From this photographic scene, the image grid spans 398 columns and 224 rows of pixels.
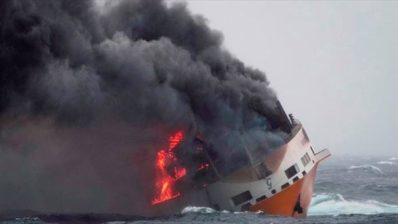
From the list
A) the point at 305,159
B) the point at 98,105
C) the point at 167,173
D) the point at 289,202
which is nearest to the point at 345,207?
the point at 305,159

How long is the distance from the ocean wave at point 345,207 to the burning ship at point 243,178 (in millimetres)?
9859

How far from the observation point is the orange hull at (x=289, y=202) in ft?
130

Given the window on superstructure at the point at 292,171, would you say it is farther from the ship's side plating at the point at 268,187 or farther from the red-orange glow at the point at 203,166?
the red-orange glow at the point at 203,166

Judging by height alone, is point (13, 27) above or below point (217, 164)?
above

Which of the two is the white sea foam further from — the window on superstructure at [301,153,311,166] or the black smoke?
the window on superstructure at [301,153,311,166]

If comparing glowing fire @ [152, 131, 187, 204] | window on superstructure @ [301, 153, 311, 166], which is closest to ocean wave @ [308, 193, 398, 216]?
window on superstructure @ [301, 153, 311, 166]

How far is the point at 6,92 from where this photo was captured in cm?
3572

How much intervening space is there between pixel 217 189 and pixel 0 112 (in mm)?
18345

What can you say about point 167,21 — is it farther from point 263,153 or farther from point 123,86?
point 263,153

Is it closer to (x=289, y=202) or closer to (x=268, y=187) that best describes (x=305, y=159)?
(x=289, y=202)

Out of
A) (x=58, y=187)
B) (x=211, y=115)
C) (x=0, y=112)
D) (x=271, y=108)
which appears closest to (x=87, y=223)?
(x=58, y=187)

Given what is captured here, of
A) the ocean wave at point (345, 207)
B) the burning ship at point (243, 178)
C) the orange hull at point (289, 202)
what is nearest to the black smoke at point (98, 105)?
the burning ship at point (243, 178)

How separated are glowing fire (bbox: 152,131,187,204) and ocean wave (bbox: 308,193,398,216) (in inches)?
639

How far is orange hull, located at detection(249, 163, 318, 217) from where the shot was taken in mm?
Result: 39594
